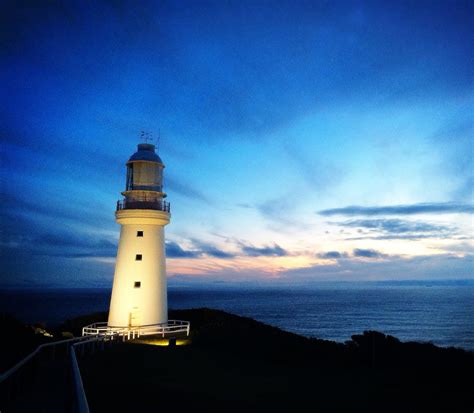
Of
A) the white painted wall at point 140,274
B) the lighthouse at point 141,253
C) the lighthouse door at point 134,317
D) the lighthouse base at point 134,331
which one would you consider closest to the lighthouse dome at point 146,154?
the lighthouse at point 141,253

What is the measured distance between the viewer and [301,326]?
61.1 m

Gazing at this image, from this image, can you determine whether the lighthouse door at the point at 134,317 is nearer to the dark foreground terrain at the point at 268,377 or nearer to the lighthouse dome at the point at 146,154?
the dark foreground terrain at the point at 268,377

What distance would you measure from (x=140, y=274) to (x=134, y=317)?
84.7 inches

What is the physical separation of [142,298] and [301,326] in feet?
144

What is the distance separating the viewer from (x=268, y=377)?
13.1 metres

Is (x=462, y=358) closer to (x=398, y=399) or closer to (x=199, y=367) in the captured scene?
(x=398, y=399)

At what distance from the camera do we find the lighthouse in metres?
21.6

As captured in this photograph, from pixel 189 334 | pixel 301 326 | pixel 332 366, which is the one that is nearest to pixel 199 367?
pixel 332 366

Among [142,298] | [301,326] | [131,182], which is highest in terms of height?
[131,182]

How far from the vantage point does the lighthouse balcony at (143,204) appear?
2217 centimetres

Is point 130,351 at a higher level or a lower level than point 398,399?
higher

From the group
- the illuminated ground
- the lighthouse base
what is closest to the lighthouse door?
the lighthouse base

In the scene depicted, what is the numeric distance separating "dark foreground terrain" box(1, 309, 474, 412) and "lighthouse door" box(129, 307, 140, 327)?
2.07 metres

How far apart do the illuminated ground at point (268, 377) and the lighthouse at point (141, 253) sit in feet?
8.85
